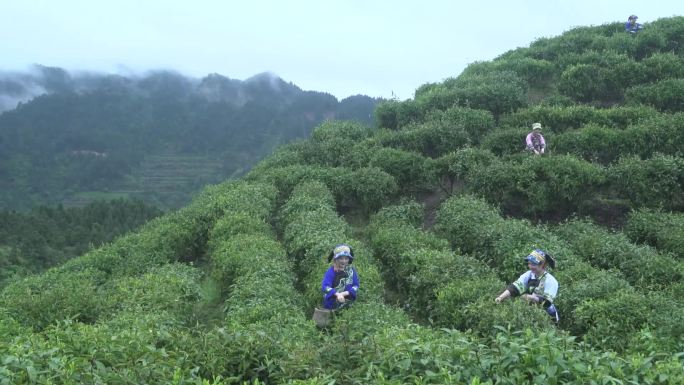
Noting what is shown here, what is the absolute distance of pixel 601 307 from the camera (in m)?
7.57

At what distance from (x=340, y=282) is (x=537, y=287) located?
9.24 feet

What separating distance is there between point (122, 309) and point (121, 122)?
98656 millimetres

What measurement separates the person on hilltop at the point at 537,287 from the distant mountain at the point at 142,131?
201ft

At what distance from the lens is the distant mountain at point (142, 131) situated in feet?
261

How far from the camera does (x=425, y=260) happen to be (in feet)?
33.1

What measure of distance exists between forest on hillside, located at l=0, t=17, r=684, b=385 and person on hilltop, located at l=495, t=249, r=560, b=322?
358 mm

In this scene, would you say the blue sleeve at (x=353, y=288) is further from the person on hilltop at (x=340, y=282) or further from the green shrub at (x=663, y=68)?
the green shrub at (x=663, y=68)

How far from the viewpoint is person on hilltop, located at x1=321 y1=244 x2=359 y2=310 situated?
26.6ft

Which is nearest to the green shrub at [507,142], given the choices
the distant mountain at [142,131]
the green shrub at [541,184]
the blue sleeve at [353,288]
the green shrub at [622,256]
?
the green shrub at [541,184]

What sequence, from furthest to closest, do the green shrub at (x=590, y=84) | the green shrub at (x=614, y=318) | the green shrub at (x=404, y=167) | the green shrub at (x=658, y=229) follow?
the green shrub at (x=590, y=84) < the green shrub at (x=404, y=167) < the green shrub at (x=658, y=229) < the green shrub at (x=614, y=318)

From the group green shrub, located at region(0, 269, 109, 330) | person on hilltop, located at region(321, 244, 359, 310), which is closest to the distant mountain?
green shrub, located at region(0, 269, 109, 330)

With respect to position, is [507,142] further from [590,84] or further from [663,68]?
[663,68]

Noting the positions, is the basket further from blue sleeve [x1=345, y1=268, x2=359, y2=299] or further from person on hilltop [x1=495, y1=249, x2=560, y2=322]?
person on hilltop [x1=495, y1=249, x2=560, y2=322]

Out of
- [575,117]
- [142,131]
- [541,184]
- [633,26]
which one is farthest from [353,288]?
[142,131]
